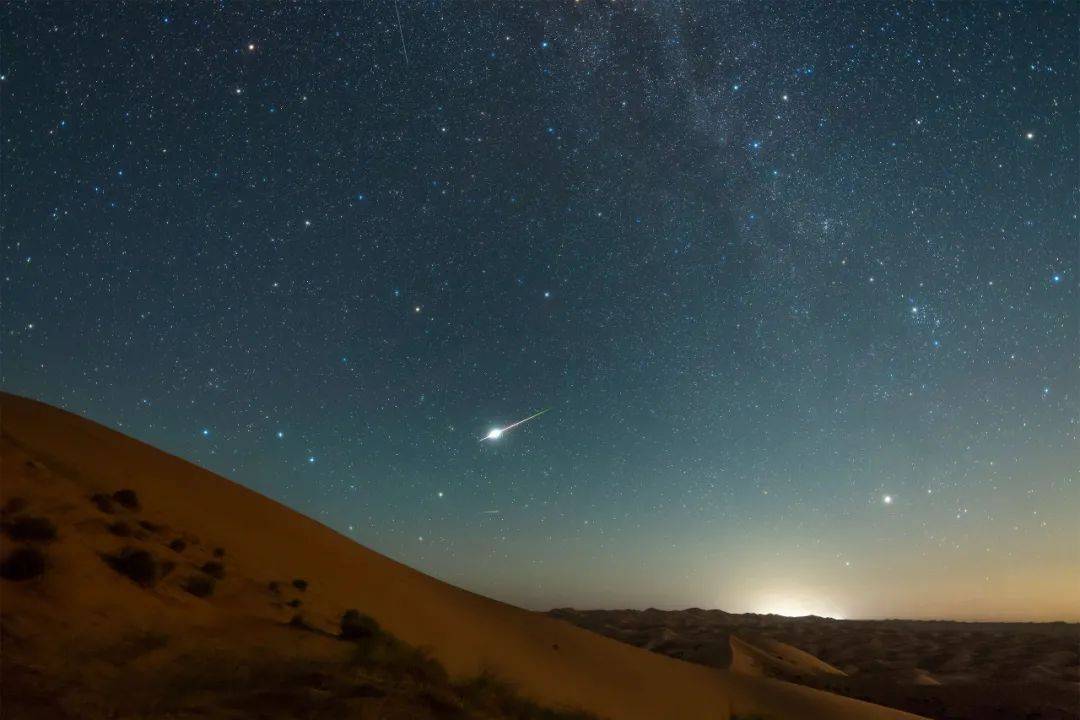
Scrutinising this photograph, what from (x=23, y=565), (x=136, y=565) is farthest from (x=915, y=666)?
(x=23, y=565)

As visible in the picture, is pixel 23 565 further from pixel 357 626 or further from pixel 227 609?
pixel 357 626

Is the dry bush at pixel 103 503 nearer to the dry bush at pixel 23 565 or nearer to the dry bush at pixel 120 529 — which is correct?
the dry bush at pixel 120 529

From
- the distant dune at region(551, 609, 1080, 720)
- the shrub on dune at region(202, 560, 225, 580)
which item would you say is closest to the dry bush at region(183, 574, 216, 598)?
the shrub on dune at region(202, 560, 225, 580)

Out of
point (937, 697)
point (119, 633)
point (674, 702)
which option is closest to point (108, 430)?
point (119, 633)

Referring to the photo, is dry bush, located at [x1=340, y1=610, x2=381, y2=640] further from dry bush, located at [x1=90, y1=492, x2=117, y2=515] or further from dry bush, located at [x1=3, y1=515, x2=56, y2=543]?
dry bush, located at [x1=3, y1=515, x2=56, y2=543]

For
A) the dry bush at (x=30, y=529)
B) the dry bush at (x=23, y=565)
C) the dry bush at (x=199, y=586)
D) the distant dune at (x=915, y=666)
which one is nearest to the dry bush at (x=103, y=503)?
the dry bush at (x=30, y=529)

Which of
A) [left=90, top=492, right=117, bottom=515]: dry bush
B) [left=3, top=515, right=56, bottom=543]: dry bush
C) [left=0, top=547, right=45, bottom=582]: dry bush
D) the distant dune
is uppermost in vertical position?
[left=90, top=492, right=117, bottom=515]: dry bush
